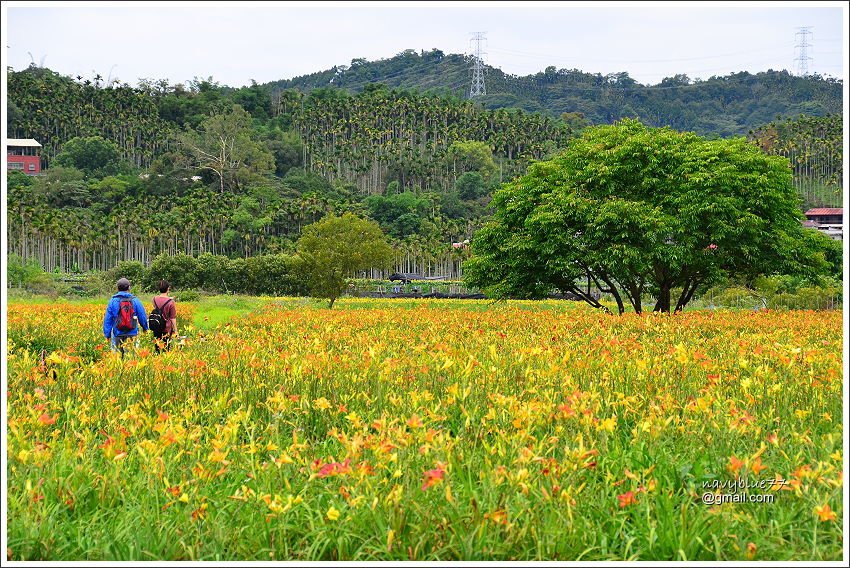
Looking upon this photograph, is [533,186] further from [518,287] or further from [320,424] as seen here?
[320,424]

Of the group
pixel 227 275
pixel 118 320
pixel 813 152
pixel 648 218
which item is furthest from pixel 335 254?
pixel 813 152

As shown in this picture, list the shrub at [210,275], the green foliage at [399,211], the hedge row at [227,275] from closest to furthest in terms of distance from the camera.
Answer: the hedge row at [227,275] < the shrub at [210,275] < the green foliage at [399,211]

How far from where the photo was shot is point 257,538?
3902 millimetres

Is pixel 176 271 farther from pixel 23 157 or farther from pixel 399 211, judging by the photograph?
pixel 23 157

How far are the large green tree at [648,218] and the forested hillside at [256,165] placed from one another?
5577cm

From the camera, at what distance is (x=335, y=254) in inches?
1532

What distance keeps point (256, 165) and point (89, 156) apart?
22674 mm

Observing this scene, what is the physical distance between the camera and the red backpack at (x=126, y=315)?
36.3 ft

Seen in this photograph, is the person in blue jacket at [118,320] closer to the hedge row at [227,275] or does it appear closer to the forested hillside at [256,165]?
the hedge row at [227,275]

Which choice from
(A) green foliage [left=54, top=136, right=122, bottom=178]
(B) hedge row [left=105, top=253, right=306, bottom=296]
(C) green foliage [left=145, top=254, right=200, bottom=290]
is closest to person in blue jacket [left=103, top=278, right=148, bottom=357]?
(B) hedge row [left=105, top=253, right=306, bottom=296]

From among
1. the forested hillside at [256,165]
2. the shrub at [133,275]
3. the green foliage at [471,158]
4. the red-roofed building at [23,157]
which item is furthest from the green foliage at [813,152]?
the red-roofed building at [23,157]

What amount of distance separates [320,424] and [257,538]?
2.36 meters

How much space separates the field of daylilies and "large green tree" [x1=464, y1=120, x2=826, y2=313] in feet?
50.7

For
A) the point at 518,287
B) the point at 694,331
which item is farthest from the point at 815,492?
the point at 518,287
